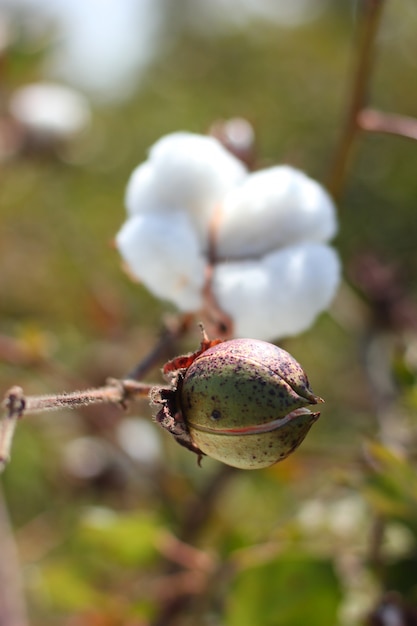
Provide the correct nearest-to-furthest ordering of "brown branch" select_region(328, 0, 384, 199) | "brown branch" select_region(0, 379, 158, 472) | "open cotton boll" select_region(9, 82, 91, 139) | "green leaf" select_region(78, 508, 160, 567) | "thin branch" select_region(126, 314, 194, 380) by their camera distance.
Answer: "brown branch" select_region(0, 379, 158, 472)
"thin branch" select_region(126, 314, 194, 380)
"brown branch" select_region(328, 0, 384, 199)
"green leaf" select_region(78, 508, 160, 567)
"open cotton boll" select_region(9, 82, 91, 139)

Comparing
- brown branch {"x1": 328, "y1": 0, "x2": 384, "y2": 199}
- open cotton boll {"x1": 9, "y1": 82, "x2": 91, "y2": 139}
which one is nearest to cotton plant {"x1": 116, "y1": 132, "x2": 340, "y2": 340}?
brown branch {"x1": 328, "y1": 0, "x2": 384, "y2": 199}

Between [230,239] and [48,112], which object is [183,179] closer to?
[230,239]

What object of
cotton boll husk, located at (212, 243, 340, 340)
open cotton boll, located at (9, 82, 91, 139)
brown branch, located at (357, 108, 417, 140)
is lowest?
open cotton boll, located at (9, 82, 91, 139)

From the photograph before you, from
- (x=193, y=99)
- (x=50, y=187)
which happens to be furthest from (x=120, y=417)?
(x=193, y=99)

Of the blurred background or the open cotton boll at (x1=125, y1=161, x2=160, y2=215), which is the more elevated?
the open cotton boll at (x1=125, y1=161, x2=160, y2=215)

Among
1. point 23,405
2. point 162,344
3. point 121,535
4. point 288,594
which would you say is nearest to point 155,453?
point 121,535

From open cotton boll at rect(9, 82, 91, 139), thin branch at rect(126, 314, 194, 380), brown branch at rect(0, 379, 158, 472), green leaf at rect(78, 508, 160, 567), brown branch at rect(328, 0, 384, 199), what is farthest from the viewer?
open cotton boll at rect(9, 82, 91, 139)

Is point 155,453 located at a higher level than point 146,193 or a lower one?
lower

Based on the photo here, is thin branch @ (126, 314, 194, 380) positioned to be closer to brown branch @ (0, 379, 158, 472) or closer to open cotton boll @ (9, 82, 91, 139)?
brown branch @ (0, 379, 158, 472)
